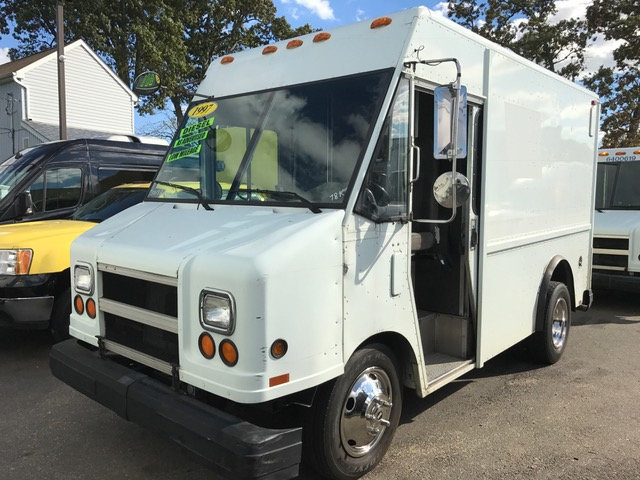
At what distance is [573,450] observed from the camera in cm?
359

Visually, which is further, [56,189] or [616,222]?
[616,222]

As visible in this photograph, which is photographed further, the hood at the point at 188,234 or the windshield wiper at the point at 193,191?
the windshield wiper at the point at 193,191

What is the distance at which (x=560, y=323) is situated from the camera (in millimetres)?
5367

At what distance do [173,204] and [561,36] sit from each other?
23742 millimetres

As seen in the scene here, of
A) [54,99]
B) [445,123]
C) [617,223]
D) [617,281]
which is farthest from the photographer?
[54,99]

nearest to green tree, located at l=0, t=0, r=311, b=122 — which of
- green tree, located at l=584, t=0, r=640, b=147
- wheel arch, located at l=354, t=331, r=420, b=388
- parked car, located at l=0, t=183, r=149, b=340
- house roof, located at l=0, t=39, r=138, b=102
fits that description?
house roof, located at l=0, t=39, r=138, b=102

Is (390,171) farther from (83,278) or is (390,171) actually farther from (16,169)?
(16,169)

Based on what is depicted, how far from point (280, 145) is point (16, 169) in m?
5.09

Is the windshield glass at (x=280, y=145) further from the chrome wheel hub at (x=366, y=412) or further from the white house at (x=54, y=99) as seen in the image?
the white house at (x=54, y=99)

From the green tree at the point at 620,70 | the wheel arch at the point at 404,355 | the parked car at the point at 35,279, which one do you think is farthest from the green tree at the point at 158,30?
the wheel arch at the point at 404,355

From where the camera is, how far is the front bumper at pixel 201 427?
7.85ft

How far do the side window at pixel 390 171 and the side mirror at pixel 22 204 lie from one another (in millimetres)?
4994

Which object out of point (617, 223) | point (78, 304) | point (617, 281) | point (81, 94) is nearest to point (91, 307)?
point (78, 304)

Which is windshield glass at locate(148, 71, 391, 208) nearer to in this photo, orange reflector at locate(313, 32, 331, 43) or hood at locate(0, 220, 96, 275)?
orange reflector at locate(313, 32, 331, 43)
